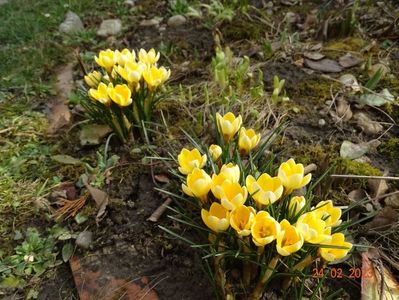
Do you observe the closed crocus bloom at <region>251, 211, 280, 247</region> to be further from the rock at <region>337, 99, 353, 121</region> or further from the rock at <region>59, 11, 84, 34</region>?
the rock at <region>59, 11, 84, 34</region>

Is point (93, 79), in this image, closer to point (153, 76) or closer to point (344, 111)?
point (153, 76)

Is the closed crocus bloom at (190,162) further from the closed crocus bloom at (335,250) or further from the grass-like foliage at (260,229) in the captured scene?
the closed crocus bloom at (335,250)

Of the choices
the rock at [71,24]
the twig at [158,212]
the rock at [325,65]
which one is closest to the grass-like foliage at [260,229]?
the twig at [158,212]

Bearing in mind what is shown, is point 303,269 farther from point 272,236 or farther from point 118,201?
point 118,201

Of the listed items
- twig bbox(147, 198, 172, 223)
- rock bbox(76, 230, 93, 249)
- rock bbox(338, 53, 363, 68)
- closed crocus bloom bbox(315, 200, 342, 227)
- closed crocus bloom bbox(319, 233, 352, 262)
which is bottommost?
rock bbox(76, 230, 93, 249)

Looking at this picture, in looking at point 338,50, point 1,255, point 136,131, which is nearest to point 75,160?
point 136,131

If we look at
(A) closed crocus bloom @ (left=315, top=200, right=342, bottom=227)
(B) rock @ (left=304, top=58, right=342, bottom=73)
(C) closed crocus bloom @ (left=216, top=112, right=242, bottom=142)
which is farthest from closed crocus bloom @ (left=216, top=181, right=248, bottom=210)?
(B) rock @ (left=304, top=58, right=342, bottom=73)

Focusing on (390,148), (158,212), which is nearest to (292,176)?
(158,212)
